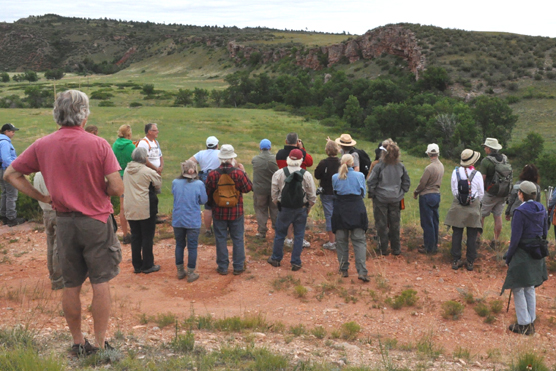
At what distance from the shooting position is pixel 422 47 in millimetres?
68188

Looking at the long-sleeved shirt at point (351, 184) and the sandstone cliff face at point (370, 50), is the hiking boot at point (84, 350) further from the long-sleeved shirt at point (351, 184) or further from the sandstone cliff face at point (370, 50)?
the sandstone cliff face at point (370, 50)

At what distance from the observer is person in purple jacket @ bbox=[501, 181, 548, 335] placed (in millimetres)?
6238

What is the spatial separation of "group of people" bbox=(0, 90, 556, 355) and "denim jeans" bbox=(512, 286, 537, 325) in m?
0.01

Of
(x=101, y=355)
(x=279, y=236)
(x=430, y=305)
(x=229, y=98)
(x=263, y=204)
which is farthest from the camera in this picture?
(x=229, y=98)

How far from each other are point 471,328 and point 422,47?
220ft

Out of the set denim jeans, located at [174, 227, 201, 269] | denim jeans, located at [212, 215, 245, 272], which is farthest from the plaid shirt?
denim jeans, located at [174, 227, 201, 269]

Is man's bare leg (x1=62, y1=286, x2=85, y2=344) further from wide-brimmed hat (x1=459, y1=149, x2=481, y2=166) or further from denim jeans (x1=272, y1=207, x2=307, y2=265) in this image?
wide-brimmed hat (x1=459, y1=149, x2=481, y2=166)

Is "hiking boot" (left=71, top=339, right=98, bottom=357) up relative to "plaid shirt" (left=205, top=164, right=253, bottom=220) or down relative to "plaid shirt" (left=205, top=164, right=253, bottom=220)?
down

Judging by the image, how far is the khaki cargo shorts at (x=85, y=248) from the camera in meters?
4.13

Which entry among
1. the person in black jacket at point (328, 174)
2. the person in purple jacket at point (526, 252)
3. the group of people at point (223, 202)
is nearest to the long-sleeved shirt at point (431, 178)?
the group of people at point (223, 202)

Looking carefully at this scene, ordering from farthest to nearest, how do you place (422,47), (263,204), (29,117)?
1. (422,47)
2. (29,117)
3. (263,204)

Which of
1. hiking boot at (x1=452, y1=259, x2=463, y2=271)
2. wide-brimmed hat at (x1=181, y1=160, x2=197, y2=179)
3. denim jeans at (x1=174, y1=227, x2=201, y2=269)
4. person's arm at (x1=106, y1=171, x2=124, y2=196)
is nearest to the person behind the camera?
person's arm at (x1=106, y1=171, x2=124, y2=196)

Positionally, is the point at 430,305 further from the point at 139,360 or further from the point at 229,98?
the point at 229,98

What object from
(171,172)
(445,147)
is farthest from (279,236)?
(445,147)
